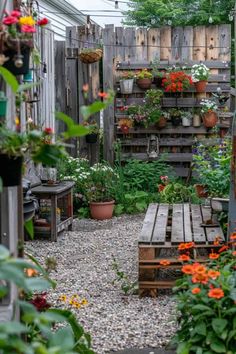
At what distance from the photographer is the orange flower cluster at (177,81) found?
359 inches

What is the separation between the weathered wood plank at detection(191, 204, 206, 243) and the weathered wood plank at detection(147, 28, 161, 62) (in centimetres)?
348

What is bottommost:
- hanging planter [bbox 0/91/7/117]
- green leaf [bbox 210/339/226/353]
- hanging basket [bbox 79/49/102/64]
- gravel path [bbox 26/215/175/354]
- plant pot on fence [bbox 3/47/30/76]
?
gravel path [bbox 26/215/175/354]

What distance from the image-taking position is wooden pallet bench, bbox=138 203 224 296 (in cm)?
490

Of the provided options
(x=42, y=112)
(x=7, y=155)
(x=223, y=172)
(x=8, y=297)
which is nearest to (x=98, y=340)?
(x=8, y=297)

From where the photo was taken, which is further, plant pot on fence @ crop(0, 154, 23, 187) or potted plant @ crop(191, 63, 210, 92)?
potted plant @ crop(191, 63, 210, 92)

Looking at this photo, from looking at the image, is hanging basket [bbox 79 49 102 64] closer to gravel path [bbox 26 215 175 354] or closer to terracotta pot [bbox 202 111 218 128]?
terracotta pot [bbox 202 111 218 128]

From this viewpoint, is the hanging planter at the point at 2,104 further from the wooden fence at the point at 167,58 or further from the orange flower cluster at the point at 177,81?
the wooden fence at the point at 167,58

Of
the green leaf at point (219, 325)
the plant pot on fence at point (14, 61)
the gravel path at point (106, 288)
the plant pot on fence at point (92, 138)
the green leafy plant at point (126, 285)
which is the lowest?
the gravel path at point (106, 288)

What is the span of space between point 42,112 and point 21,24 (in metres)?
5.31

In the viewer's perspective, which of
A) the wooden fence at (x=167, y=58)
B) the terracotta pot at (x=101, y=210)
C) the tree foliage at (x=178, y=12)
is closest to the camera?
the terracotta pot at (x=101, y=210)

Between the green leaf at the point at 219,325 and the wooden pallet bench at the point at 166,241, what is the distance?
1.62 m

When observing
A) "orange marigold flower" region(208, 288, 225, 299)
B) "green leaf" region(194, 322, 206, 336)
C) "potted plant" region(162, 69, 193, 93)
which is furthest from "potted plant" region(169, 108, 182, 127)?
"orange marigold flower" region(208, 288, 225, 299)

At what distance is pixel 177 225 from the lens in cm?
559

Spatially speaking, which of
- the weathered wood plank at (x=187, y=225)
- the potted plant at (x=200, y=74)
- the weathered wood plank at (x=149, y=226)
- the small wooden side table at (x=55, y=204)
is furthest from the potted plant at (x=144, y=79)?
the weathered wood plank at (x=187, y=225)
